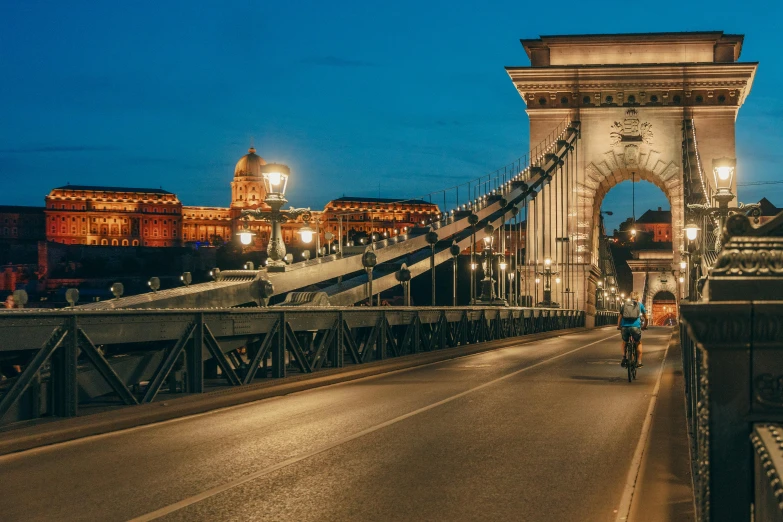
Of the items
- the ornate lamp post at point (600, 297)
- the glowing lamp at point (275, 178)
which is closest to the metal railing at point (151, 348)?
the glowing lamp at point (275, 178)

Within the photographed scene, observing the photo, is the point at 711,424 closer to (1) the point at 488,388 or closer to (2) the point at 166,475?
(2) the point at 166,475

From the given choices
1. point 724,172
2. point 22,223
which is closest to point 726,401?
point 724,172

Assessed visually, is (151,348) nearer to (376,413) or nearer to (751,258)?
(376,413)

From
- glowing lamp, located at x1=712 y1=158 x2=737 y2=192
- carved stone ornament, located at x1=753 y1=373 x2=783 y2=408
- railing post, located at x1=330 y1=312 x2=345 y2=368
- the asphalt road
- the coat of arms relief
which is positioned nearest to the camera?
carved stone ornament, located at x1=753 y1=373 x2=783 y2=408

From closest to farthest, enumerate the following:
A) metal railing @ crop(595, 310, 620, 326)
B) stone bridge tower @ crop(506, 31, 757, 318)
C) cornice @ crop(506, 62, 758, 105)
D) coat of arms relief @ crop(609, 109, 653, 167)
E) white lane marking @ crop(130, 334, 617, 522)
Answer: white lane marking @ crop(130, 334, 617, 522)
cornice @ crop(506, 62, 758, 105)
stone bridge tower @ crop(506, 31, 757, 318)
coat of arms relief @ crop(609, 109, 653, 167)
metal railing @ crop(595, 310, 620, 326)

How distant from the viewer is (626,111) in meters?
71.1

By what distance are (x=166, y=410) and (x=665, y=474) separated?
21.2 feet

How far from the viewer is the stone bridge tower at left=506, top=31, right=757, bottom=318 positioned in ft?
231

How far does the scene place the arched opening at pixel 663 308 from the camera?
146m

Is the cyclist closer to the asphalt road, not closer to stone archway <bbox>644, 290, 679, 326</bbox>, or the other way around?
the asphalt road

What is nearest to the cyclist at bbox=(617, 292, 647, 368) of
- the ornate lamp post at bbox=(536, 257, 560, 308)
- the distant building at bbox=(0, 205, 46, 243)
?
the ornate lamp post at bbox=(536, 257, 560, 308)

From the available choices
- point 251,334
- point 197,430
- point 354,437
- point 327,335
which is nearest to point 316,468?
point 354,437

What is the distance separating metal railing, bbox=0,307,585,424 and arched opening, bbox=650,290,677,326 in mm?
128897

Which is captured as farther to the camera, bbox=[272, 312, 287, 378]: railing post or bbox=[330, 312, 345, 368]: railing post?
bbox=[330, 312, 345, 368]: railing post
